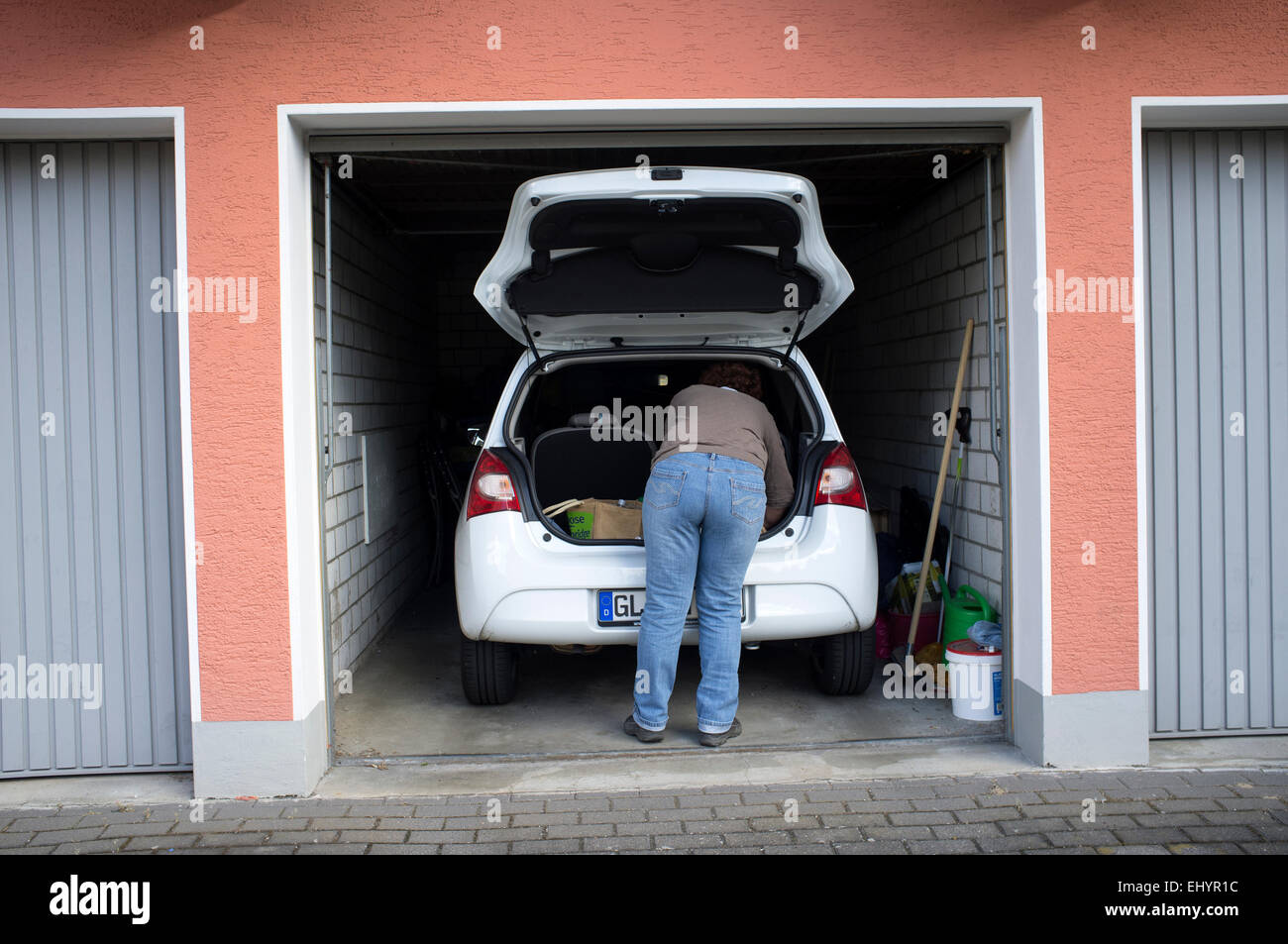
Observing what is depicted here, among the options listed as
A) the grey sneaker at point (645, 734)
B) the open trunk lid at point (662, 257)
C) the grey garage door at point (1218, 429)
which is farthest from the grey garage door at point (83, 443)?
the grey garage door at point (1218, 429)

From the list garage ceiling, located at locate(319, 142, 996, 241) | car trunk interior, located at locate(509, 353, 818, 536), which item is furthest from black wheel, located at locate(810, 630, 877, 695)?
garage ceiling, located at locate(319, 142, 996, 241)

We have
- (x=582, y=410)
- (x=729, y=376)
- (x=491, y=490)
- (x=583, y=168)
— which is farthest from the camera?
(x=583, y=168)

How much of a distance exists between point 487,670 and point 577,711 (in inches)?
17.8

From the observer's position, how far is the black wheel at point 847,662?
475 cm

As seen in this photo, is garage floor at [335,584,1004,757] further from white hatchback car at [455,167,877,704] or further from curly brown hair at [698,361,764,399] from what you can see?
curly brown hair at [698,361,764,399]

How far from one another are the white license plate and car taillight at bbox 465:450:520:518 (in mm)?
529

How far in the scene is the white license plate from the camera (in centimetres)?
428

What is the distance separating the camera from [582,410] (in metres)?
6.03

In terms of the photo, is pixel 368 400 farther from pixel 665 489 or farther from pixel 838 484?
pixel 838 484

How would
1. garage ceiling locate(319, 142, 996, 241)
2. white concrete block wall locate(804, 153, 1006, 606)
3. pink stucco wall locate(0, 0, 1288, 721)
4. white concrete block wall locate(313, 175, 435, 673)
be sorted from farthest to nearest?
garage ceiling locate(319, 142, 996, 241) → white concrete block wall locate(313, 175, 435, 673) → white concrete block wall locate(804, 153, 1006, 606) → pink stucco wall locate(0, 0, 1288, 721)

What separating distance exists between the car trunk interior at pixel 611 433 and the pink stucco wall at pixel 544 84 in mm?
1161

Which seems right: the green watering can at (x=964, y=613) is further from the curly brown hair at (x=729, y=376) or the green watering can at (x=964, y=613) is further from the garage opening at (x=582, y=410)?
the curly brown hair at (x=729, y=376)

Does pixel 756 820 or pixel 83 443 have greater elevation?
pixel 83 443

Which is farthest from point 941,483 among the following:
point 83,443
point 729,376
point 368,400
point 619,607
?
point 83,443
